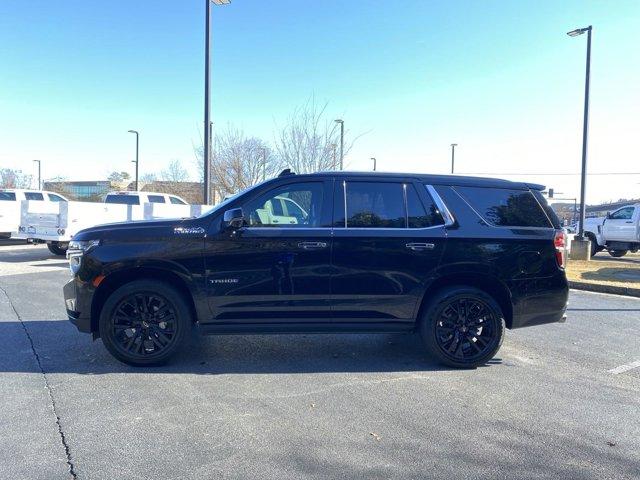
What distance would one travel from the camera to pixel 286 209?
5172mm

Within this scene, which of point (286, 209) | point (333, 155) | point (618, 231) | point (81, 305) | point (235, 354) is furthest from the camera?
point (333, 155)

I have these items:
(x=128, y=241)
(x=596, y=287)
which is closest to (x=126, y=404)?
(x=128, y=241)

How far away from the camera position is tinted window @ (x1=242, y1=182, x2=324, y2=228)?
5.06 metres

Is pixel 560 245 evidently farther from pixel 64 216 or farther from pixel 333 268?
pixel 64 216

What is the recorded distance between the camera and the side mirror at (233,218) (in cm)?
480

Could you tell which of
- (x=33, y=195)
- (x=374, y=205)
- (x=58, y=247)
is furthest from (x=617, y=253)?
(x=33, y=195)

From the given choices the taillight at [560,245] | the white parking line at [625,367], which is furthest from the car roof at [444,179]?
the white parking line at [625,367]

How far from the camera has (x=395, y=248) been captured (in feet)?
16.5

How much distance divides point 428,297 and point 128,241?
3086 millimetres

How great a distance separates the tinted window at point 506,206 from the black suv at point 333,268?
0.01 m

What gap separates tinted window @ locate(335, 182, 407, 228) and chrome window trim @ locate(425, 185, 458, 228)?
1.05 feet

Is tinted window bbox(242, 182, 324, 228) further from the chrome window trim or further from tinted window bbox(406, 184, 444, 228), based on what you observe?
the chrome window trim

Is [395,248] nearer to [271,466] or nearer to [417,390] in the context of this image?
[417,390]

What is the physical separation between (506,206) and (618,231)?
50.7 feet
